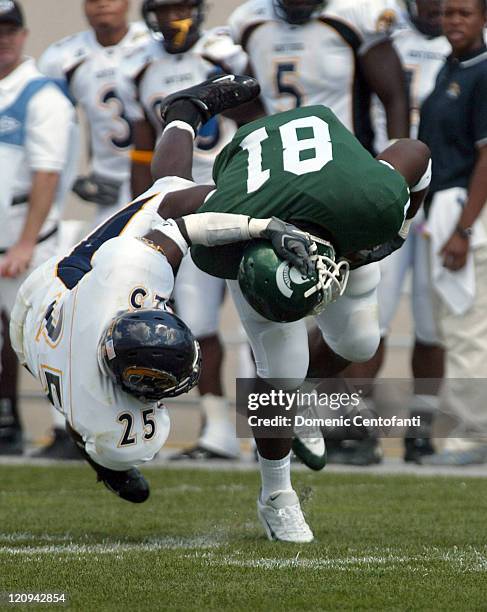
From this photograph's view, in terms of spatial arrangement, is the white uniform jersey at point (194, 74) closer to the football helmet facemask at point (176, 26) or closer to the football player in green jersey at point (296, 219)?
the football helmet facemask at point (176, 26)

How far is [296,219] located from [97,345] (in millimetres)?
751

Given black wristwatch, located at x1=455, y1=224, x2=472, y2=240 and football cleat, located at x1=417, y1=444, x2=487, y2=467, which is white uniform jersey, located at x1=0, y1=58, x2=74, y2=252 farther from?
football cleat, located at x1=417, y1=444, x2=487, y2=467

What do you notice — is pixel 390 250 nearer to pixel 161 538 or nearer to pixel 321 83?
pixel 161 538

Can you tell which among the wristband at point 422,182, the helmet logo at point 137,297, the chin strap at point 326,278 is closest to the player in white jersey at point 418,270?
the wristband at point 422,182

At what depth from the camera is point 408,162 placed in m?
5.15

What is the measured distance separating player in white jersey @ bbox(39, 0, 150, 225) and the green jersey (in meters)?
3.47

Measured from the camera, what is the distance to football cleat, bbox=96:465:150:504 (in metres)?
5.08

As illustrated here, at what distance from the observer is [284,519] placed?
5121mm

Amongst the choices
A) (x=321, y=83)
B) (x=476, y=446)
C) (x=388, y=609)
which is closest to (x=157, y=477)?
(x=476, y=446)

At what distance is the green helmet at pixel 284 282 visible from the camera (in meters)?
4.52

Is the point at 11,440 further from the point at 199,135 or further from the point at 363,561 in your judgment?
the point at 363,561

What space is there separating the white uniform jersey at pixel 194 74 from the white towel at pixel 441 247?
1.21 meters

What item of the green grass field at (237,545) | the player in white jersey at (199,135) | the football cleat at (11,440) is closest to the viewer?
the green grass field at (237,545)

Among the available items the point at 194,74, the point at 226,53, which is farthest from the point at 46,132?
the point at 226,53
